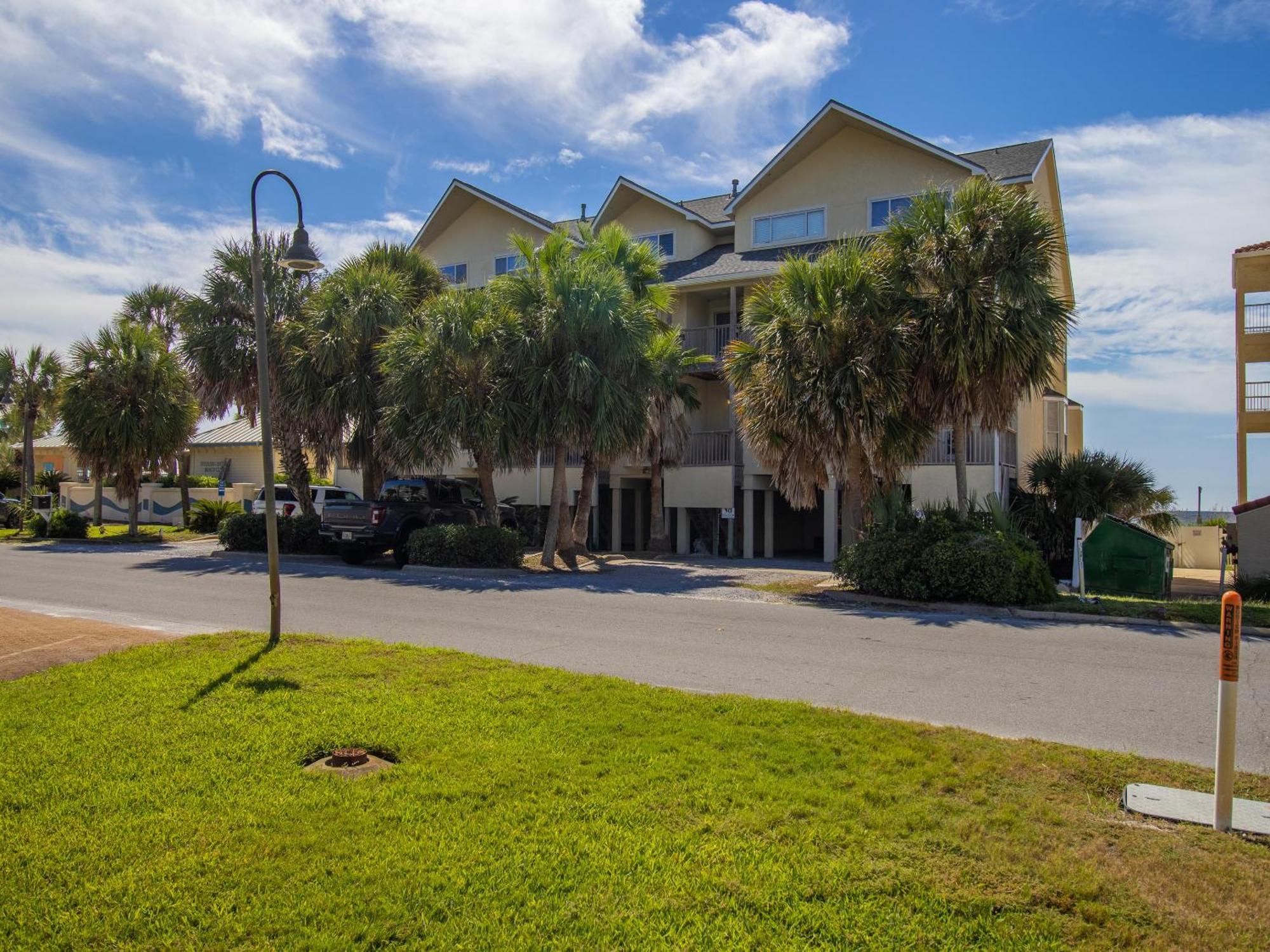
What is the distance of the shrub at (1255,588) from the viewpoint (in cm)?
1481

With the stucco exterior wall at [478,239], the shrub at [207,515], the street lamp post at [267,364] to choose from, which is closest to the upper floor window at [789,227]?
the stucco exterior wall at [478,239]

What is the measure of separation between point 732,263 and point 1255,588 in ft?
51.8

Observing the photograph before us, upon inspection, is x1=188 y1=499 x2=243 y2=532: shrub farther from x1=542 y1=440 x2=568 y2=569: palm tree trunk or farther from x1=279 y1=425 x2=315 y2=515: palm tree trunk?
x1=542 y1=440 x2=568 y2=569: palm tree trunk

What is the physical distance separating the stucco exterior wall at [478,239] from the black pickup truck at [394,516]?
38.4 feet

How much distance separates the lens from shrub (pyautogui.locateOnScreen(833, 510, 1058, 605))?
535 inches

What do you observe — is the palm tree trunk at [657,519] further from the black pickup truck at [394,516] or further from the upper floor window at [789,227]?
the upper floor window at [789,227]

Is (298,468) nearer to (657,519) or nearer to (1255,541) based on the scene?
(657,519)

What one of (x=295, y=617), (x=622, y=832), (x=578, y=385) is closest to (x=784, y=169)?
(x=578, y=385)

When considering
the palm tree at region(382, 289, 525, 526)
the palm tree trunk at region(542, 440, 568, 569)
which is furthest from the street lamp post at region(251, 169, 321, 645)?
the palm tree trunk at region(542, 440, 568, 569)

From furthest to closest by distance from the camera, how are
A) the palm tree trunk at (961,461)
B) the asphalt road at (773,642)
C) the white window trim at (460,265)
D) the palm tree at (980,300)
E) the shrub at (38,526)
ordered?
the white window trim at (460,265)
the shrub at (38,526)
the palm tree trunk at (961,461)
the palm tree at (980,300)
the asphalt road at (773,642)

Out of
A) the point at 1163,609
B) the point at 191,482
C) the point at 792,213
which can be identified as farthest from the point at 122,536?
the point at 1163,609

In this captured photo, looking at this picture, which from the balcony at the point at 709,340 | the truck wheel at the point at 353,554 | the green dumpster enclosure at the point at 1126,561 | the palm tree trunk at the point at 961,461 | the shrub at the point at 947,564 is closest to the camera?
the shrub at the point at 947,564

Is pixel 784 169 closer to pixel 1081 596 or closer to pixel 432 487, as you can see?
pixel 432 487

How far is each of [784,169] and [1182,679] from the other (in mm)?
20147
